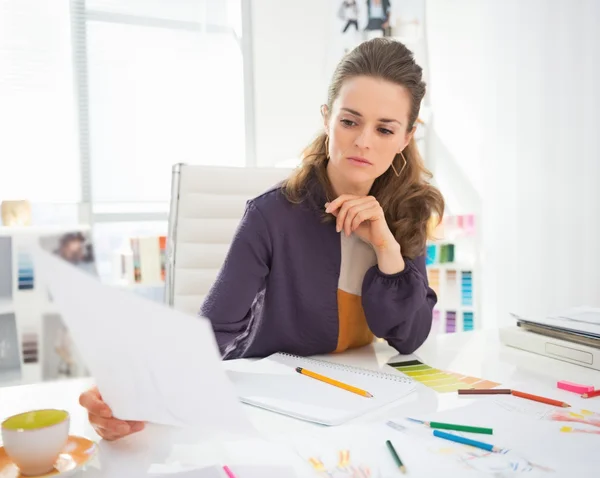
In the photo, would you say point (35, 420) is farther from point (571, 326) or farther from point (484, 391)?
point (571, 326)

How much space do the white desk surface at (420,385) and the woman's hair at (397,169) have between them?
0.22 metres

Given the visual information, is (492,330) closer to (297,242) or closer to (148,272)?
(297,242)

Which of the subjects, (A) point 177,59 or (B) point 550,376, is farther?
(A) point 177,59

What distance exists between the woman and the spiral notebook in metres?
0.15

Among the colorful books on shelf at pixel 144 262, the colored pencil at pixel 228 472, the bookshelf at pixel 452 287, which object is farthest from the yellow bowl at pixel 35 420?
the bookshelf at pixel 452 287

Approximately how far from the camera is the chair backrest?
1.57 meters

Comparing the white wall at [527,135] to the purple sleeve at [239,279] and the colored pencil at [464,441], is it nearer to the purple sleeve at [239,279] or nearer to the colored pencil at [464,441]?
the purple sleeve at [239,279]

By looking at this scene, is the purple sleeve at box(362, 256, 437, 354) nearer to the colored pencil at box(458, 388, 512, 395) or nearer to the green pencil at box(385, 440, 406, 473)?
the colored pencil at box(458, 388, 512, 395)

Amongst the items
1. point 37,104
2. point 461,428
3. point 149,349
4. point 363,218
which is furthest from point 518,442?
point 37,104

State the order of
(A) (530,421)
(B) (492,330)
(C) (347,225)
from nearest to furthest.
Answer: (A) (530,421) → (C) (347,225) → (B) (492,330)

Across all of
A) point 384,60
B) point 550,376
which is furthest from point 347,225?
point 550,376

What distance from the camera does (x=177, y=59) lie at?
3486 mm

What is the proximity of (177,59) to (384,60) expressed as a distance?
2589mm

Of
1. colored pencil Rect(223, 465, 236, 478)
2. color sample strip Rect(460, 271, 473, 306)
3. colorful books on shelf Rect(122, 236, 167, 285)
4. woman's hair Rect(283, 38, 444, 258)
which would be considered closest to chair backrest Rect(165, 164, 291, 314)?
woman's hair Rect(283, 38, 444, 258)
